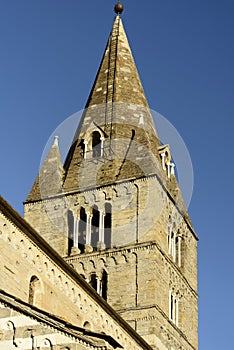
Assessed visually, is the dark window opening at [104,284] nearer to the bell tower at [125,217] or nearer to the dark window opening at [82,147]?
the bell tower at [125,217]

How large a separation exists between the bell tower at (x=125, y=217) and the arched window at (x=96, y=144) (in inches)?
1.4

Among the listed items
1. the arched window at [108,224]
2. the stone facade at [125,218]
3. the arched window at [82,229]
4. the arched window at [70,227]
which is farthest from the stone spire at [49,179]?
the arched window at [108,224]

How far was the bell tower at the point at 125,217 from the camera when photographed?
28.8m

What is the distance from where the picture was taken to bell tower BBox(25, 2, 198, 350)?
94.6 ft

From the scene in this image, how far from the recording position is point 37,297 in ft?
70.2

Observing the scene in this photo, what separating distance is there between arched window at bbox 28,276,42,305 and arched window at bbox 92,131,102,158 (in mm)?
10966

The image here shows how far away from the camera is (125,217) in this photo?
29.9 m

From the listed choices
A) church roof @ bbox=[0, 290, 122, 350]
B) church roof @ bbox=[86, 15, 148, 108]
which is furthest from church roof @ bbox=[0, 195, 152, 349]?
church roof @ bbox=[86, 15, 148, 108]

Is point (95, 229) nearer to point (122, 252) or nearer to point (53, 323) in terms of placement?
point (122, 252)

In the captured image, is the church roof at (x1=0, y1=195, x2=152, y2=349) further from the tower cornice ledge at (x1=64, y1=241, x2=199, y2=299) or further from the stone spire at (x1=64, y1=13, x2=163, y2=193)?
the stone spire at (x1=64, y1=13, x2=163, y2=193)

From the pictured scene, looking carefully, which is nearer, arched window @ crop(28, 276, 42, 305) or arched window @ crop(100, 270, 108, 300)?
arched window @ crop(28, 276, 42, 305)

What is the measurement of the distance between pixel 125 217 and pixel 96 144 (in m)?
3.64

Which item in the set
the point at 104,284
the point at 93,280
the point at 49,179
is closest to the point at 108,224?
the point at 93,280

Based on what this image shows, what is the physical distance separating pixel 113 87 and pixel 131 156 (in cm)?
391
